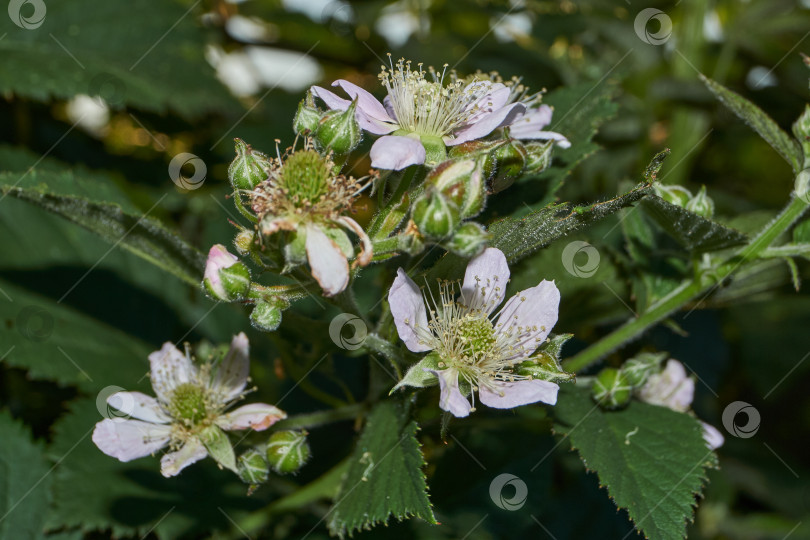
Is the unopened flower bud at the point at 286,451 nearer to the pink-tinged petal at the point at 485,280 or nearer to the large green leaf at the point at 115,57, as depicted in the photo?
the pink-tinged petal at the point at 485,280

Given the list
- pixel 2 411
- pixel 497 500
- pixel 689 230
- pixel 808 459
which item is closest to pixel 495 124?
pixel 689 230

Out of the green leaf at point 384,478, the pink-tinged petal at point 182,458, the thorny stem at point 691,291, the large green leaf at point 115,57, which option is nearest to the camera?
the green leaf at point 384,478

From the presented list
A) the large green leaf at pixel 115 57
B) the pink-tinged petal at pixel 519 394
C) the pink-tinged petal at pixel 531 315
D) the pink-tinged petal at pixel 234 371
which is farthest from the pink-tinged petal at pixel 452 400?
the large green leaf at pixel 115 57

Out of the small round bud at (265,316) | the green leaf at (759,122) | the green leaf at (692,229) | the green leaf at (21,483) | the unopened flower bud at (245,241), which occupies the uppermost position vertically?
the green leaf at (759,122)

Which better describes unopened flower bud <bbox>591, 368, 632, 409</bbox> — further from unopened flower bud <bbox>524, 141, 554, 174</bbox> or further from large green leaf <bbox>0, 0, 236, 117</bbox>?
large green leaf <bbox>0, 0, 236, 117</bbox>

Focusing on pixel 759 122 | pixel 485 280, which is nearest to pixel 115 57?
pixel 485 280

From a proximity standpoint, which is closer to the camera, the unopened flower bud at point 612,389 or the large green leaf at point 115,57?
the unopened flower bud at point 612,389

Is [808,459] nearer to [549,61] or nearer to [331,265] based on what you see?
[549,61]
